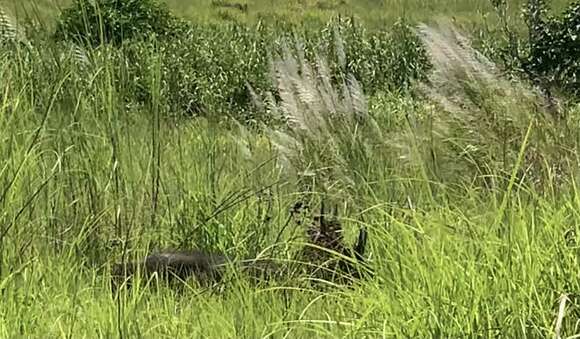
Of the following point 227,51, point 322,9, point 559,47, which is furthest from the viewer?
point 322,9

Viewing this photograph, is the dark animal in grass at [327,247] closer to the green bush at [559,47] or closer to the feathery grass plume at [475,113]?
the feathery grass plume at [475,113]

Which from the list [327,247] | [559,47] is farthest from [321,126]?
[559,47]

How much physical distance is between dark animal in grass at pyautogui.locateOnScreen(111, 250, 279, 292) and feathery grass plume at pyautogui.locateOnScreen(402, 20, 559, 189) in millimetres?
589

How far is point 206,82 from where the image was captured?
9.55 meters

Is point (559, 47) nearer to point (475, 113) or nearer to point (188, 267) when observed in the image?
point (475, 113)

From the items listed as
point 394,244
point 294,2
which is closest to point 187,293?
point 394,244

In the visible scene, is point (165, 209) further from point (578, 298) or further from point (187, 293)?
point (578, 298)

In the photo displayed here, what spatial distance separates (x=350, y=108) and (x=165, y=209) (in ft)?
2.14

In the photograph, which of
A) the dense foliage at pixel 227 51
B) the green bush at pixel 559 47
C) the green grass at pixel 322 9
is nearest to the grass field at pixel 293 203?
the green bush at pixel 559 47

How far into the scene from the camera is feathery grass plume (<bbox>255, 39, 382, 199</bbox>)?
118 inches

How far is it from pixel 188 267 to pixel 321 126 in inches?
28.9

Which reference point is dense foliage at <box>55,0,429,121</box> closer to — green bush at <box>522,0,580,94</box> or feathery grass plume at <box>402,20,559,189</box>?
green bush at <box>522,0,580,94</box>

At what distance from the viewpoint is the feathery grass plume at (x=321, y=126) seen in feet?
9.82

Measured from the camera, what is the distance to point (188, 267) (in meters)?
2.59
